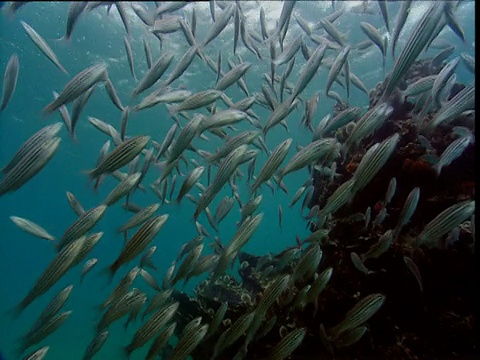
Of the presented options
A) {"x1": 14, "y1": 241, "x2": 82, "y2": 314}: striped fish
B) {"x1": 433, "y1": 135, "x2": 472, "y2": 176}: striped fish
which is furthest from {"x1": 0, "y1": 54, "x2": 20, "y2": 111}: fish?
{"x1": 433, "y1": 135, "x2": 472, "y2": 176}: striped fish

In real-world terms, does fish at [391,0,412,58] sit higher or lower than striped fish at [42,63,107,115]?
lower

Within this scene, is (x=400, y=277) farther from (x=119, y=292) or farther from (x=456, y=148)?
(x=119, y=292)

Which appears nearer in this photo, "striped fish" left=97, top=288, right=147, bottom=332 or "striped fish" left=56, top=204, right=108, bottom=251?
"striped fish" left=56, top=204, right=108, bottom=251

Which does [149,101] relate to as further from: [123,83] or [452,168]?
[123,83]

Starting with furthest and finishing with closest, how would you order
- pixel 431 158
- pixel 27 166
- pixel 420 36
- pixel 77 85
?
pixel 431 158 < pixel 77 85 < pixel 27 166 < pixel 420 36

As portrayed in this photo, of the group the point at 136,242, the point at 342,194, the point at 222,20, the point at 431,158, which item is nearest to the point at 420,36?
the point at 342,194

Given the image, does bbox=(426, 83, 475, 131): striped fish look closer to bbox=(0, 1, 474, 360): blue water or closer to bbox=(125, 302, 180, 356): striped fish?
bbox=(0, 1, 474, 360): blue water

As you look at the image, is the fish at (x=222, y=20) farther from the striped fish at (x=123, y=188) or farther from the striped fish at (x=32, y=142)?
the striped fish at (x=32, y=142)

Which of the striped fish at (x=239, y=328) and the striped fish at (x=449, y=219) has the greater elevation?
the striped fish at (x=449, y=219)

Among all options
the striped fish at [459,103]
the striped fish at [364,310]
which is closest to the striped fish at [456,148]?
the striped fish at [459,103]

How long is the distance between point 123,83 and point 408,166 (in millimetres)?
22646

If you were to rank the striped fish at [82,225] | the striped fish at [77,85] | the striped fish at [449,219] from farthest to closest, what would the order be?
the striped fish at [82,225] < the striped fish at [77,85] < the striped fish at [449,219]

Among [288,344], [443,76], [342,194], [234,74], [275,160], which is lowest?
[288,344]

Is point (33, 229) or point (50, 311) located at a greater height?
point (33, 229)
